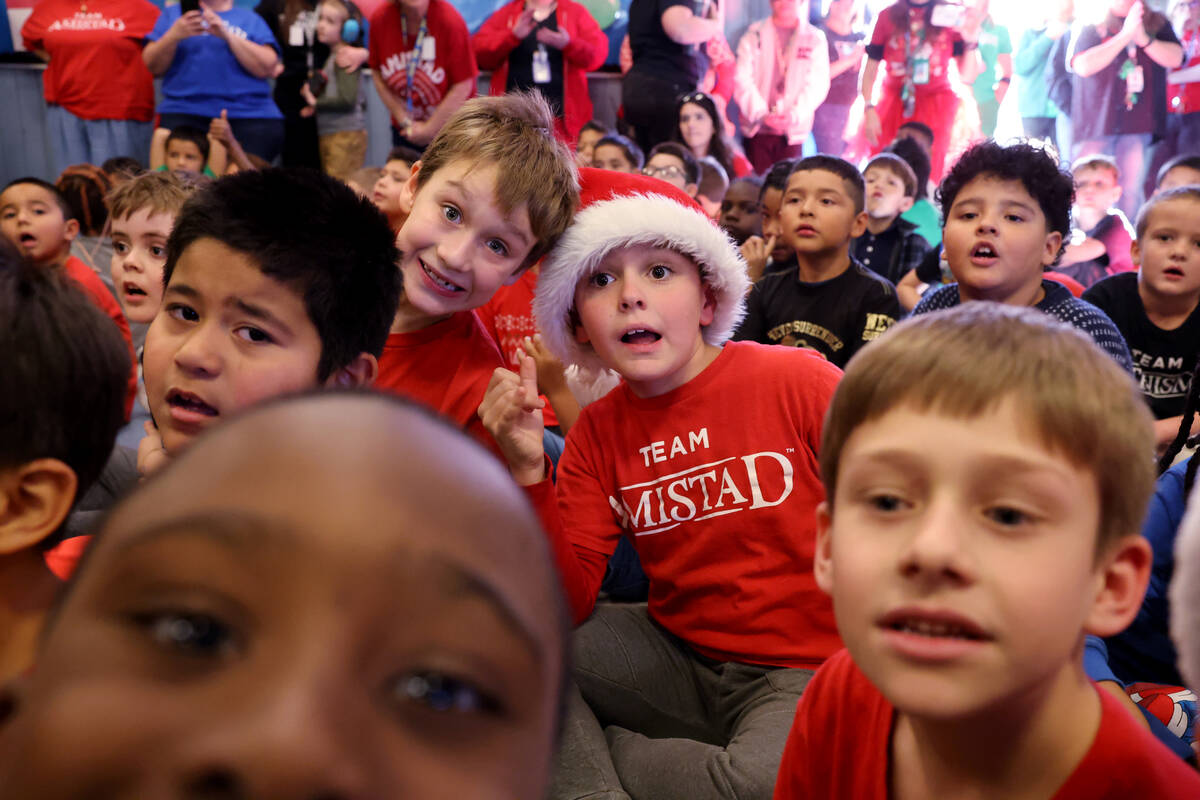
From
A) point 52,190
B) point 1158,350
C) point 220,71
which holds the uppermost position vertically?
point 220,71

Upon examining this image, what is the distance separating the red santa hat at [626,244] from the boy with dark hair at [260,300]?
417 mm

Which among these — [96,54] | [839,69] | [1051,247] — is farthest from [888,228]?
[96,54]

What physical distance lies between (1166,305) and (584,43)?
3474mm

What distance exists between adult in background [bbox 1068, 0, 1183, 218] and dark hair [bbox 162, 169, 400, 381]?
235 inches

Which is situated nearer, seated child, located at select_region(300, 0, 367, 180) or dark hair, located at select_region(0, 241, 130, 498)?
dark hair, located at select_region(0, 241, 130, 498)

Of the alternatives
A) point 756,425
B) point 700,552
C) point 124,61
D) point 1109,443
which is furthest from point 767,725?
point 124,61

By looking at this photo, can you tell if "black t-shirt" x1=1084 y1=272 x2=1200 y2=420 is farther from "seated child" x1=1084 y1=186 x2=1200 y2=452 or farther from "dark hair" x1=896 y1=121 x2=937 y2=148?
"dark hair" x1=896 y1=121 x2=937 y2=148

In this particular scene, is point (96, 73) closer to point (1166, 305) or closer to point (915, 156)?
point (915, 156)

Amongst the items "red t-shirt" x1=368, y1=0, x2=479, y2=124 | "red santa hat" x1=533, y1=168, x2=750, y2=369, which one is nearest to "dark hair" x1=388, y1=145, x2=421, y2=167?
"red t-shirt" x1=368, y1=0, x2=479, y2=124

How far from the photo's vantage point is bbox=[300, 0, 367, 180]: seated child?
5.63 metres

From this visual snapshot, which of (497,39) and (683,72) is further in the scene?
(683,72)

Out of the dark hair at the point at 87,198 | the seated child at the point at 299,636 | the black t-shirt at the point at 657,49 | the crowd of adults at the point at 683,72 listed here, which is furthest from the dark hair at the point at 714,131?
the seated child at the point at 299,636

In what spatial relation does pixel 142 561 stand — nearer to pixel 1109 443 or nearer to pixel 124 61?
pixel 1109 443

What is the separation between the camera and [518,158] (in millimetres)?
2018
